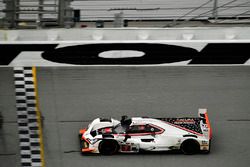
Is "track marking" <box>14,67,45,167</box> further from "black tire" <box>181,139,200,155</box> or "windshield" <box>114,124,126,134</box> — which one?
"black tire" <box>181,139,200,155</box>

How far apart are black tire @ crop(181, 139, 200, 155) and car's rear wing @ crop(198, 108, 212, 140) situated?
6.4 inches

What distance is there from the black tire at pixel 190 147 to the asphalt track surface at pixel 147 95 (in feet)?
1.07

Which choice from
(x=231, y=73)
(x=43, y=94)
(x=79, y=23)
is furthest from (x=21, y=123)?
(x=231, y=73)

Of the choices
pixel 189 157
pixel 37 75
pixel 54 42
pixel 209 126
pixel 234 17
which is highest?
pixel 234 17

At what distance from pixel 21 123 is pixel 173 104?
188 centimetres

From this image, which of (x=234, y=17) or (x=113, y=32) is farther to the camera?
(x=234, y=17)

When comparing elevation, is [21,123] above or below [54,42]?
below

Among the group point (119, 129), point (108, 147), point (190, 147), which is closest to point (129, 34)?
point (119, 129)

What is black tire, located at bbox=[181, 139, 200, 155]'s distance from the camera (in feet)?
16.3

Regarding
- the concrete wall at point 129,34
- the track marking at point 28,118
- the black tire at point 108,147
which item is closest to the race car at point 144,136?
the black tire at point 108,147

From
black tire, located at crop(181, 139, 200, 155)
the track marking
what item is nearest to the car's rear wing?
black tire, located at crop(181, 139, 200, 155)

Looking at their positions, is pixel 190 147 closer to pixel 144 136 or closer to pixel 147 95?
pixel 144 136

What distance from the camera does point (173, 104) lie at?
530 cm

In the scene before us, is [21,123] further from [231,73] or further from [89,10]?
[231,73]
